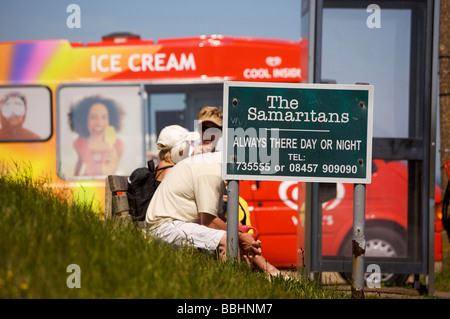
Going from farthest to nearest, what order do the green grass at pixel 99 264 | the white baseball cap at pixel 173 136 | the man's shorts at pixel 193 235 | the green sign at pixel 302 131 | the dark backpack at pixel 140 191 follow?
1. the white baseball cap at pixel 173 136
2. the dark backpack at pixel 140 191
3. the man's shorts at pixel 193 235
4. the green sign at pixel 302 131
5. the green grass at pixel 99 264

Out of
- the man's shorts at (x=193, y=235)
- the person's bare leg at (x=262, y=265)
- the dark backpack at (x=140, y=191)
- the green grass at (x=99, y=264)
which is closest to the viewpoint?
the green grass at (x=99, y=264)

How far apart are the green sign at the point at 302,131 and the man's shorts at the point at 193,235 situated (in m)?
0.55

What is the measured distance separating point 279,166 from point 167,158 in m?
1.68

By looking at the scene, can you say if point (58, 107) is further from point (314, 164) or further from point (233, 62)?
point (314, 164)

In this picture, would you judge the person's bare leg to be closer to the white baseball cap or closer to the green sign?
Answer: the green sign

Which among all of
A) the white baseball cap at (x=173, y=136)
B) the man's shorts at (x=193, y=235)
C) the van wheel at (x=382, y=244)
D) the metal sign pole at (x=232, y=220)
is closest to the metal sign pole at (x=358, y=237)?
the metal sign pole at (x=232, y=220)

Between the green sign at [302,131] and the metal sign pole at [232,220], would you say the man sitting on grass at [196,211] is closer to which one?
the metal sign pole at [232,220]

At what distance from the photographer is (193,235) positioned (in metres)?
4.46

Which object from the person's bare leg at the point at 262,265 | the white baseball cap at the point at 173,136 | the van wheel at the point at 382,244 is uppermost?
the white baseball cap at the point at 173,136

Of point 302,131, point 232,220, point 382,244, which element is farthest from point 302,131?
point 382,244

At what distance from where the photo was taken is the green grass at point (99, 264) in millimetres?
3061

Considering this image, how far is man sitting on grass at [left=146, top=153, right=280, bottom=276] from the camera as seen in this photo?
446cm

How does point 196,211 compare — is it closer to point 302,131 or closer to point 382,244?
point 302,131

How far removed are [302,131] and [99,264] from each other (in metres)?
1.60
